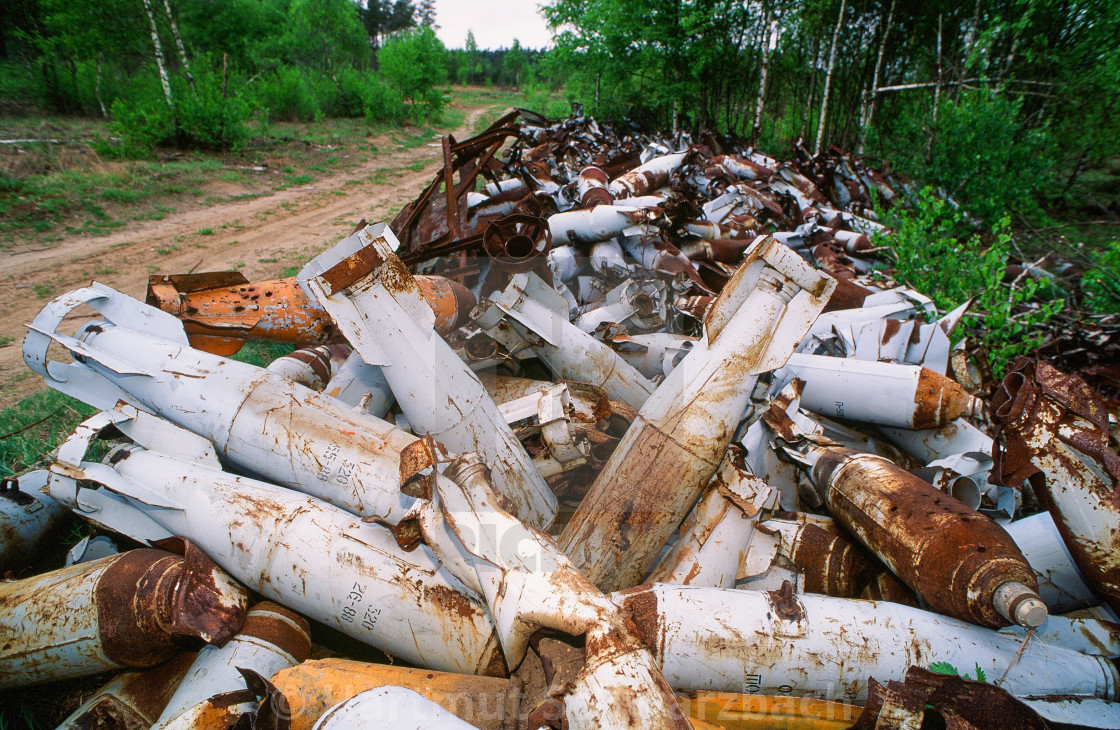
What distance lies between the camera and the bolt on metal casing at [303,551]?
158 centimetres

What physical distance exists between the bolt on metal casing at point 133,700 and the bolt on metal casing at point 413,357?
1.08 meters

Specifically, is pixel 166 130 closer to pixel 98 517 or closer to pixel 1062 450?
pixel 98 517

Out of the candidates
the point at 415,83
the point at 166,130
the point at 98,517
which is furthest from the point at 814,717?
the point at 415,83

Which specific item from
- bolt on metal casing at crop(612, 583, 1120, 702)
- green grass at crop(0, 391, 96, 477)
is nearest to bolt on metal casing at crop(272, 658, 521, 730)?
bolt on metal casing at crop(612, 583, 1120, 702)

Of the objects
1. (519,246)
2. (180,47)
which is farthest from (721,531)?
(180,47)

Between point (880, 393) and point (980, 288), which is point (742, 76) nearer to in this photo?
point (980, 288)

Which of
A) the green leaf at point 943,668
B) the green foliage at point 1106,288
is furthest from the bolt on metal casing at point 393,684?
the green foliage at point 1106,288

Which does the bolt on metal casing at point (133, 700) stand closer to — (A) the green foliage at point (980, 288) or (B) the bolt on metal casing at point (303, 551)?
(B) the bolt on metal casing at point (303, 551)

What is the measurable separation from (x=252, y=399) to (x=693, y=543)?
1792 millimetres

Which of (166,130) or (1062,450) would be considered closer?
(1062,450)

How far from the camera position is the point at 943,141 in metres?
6.06

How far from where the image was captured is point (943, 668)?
145 centimetres

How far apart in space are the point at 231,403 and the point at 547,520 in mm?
1345

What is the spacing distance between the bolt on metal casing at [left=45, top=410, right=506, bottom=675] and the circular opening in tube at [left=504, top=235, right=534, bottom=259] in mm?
1614
